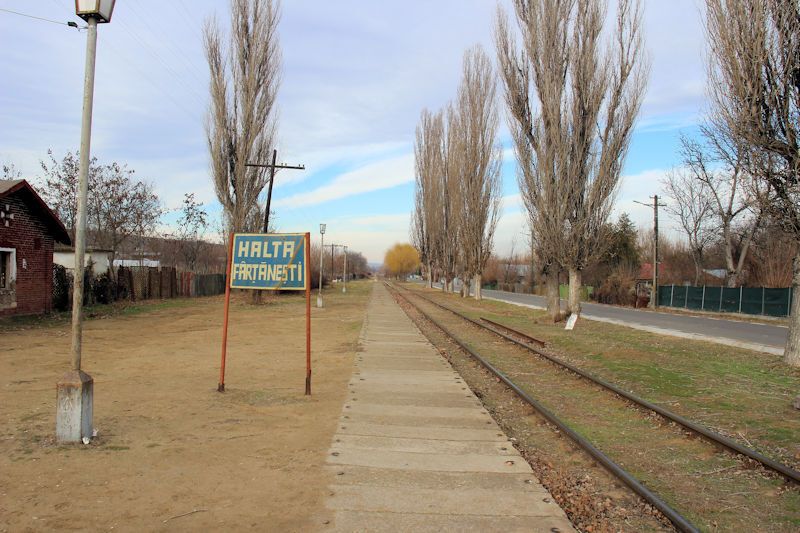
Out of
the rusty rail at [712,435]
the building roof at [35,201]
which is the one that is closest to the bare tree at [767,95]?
the rusty rail at [712,435]

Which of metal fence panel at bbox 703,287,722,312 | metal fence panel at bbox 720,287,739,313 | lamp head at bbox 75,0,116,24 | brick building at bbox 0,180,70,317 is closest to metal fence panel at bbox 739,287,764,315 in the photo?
metal fence panel at bbox 720,287,739,313

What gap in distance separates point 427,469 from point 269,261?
410cm

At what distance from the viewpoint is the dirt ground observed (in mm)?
3963

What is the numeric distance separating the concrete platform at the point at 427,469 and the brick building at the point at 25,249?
569 inches

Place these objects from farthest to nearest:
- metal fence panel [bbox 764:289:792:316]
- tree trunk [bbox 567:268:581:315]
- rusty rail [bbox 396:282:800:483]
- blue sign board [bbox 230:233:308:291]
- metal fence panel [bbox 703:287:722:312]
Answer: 1. metal fence panel [bbox 703:287:722:312]
2. metal fence panel [bbox 764:289:792:316]
3. tree trunk [bbox 567:268:581:315]
4. blue sign board [bbox 230:233:308:291]
5. rusty rail [bbox 396:282:800:483]

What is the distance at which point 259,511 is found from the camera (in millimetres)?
4020

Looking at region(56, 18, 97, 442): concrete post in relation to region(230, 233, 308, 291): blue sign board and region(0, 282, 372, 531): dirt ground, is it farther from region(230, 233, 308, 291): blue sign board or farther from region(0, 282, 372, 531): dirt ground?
region(230, 233, 308, 291): blue sign board

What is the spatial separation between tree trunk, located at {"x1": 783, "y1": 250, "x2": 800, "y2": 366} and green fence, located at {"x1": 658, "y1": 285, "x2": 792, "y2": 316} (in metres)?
19.5

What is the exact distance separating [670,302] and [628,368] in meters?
33.1

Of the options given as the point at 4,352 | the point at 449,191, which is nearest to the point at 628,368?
the point at 4,352

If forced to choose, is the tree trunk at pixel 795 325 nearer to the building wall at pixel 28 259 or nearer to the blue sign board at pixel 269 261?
the blue sign board at pixel 269 261

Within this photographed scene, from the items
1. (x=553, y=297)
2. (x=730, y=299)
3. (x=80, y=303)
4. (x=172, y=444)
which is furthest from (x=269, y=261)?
(x=730, y=299)

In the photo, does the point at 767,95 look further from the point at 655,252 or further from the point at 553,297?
the point at 655,252

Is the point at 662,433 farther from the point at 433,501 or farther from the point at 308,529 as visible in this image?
the point at 308,529
